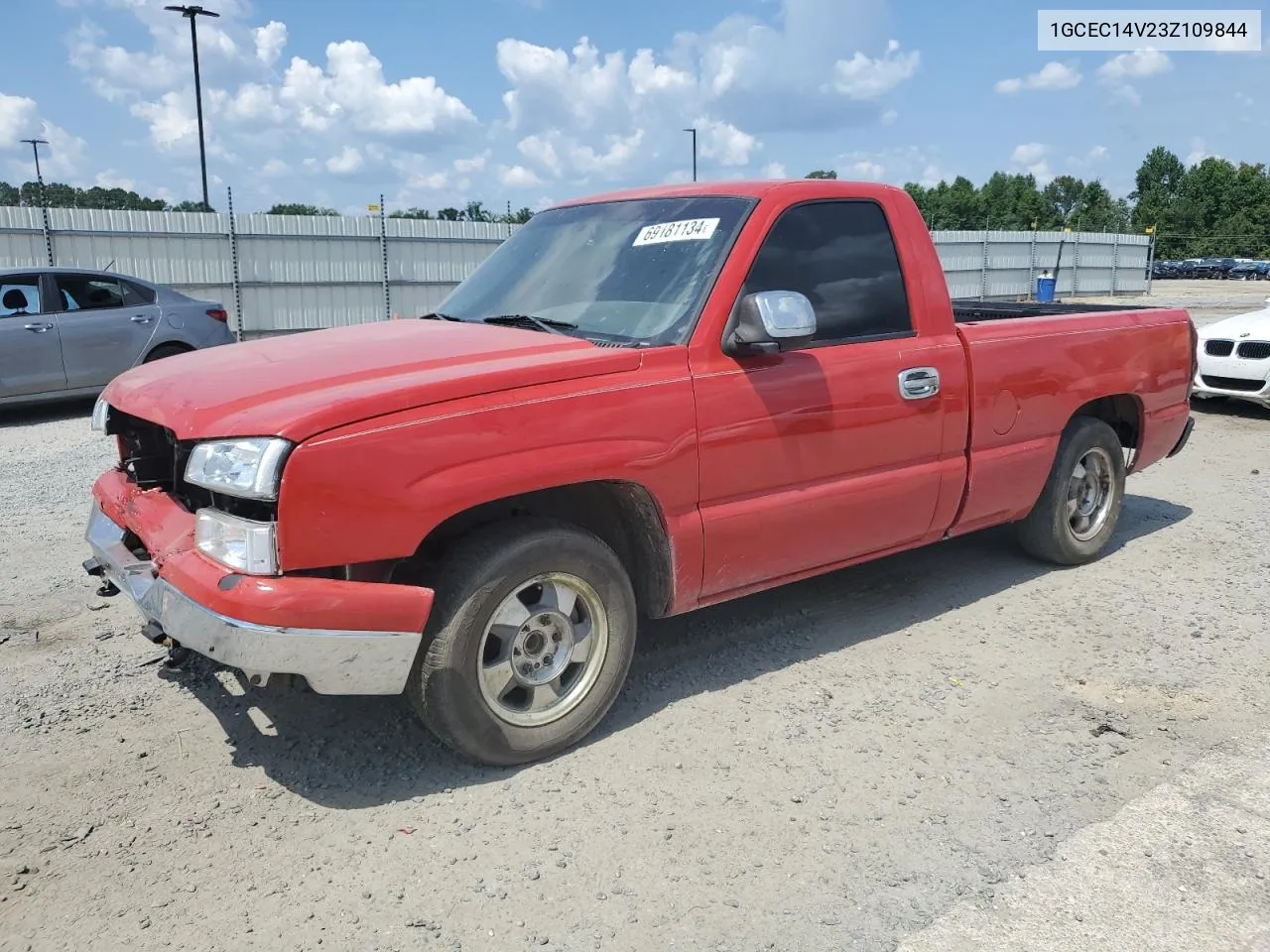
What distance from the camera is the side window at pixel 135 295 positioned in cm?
1091

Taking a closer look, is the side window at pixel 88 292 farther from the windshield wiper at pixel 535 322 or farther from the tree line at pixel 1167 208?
the tree line at pixel 1167 208

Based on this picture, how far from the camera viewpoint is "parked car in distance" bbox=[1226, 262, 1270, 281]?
182ft

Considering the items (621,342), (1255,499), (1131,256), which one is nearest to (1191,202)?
(1131,256)

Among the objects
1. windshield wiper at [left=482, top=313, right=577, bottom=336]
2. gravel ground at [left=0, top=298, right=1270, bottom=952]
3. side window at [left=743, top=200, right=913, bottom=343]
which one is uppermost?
side window at [left=743, top=200, right=913, bottom=343]

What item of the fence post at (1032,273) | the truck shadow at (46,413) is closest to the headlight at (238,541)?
the truck shadow at (46,413)

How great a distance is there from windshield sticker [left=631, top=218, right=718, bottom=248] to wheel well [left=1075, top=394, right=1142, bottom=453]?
2.70 m

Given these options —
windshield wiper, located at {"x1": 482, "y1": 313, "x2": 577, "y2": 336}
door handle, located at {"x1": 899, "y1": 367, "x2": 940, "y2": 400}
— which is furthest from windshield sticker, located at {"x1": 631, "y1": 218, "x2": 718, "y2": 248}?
door handle, located at {"x1": 899, "y1": 367, "x2": 940, "y2": 400}

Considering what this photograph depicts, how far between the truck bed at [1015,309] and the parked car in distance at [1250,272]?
58.9 metres

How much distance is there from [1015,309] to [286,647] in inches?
191

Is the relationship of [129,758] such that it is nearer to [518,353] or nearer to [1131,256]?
[518,353]

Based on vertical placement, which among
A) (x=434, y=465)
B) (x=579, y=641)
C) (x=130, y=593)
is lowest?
(x=579, y=641)

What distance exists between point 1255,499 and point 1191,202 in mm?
80576

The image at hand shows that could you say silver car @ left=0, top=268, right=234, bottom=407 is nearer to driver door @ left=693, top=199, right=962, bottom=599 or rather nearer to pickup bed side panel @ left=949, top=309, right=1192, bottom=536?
driver door @ left=693, top=199, right=962, bottom=599

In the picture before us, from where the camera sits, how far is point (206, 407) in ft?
10.1
